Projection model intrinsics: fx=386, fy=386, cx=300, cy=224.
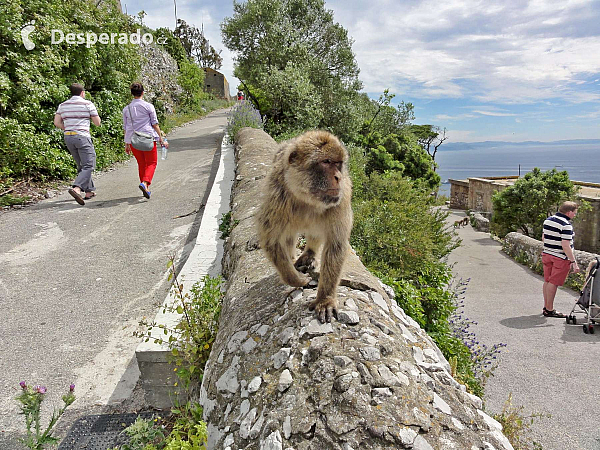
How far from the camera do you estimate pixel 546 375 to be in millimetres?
6277

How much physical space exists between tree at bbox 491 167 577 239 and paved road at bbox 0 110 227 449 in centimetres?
1804

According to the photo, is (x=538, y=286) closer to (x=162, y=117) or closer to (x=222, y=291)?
(x=222, y=291)

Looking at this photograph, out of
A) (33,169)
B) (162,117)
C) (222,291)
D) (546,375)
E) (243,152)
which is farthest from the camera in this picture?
(162,117)

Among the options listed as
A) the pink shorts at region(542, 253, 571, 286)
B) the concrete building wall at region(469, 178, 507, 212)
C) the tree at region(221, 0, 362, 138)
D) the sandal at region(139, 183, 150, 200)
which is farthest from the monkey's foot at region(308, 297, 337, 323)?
the concrete building wall at region(469, 178, 507, 212)

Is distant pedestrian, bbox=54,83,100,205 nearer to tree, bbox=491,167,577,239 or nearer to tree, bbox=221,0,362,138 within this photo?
tree, bbox=221,0,362,138

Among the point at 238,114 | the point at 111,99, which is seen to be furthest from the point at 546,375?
the point at 111,99

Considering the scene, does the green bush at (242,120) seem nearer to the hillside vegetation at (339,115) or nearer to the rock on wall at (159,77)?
the hillside vegetation at (339,115)

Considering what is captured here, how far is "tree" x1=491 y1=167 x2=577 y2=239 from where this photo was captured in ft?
62.9

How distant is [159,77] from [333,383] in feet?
75.7

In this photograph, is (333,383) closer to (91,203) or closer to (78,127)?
(91,203)

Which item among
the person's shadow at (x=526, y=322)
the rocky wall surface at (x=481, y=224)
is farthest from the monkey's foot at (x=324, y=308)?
the rocky wall surface at (x=481, y=224)

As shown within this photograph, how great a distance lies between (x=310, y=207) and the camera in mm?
2482

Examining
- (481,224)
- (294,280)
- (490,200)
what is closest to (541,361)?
(294,280)

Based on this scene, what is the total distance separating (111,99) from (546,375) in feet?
40.4
